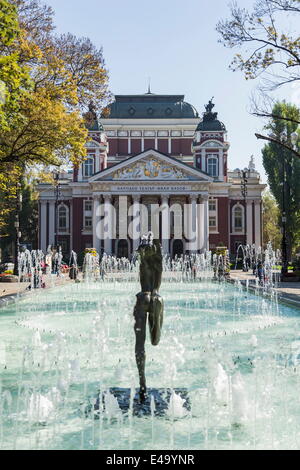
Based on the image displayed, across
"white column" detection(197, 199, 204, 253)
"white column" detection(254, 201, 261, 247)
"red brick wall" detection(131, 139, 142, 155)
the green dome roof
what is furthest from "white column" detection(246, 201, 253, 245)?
"red brick wall" detection(131, 139, 142, 155)

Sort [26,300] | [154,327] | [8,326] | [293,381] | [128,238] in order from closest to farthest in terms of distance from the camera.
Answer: [154,327] → [293,381] → [8,326] → [26,300] → [128,238]

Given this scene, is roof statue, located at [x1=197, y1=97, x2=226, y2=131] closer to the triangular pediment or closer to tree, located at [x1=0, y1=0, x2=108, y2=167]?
the triangular pediment

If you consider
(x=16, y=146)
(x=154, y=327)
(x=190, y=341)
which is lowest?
(x=190, y=341)

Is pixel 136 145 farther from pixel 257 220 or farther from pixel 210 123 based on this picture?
pixel 257 220

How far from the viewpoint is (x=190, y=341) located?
9719 millimetres

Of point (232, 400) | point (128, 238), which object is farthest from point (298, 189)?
point (232, 400)

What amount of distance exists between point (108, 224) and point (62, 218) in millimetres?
8673

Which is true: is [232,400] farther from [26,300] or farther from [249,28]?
[249,28]

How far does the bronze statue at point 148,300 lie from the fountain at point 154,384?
0.51 meters

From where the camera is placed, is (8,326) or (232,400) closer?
(232,400)

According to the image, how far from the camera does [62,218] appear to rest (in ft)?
181

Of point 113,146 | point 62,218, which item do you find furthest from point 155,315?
point 113,146

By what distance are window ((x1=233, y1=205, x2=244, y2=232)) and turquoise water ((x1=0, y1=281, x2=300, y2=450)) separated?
135 ft
